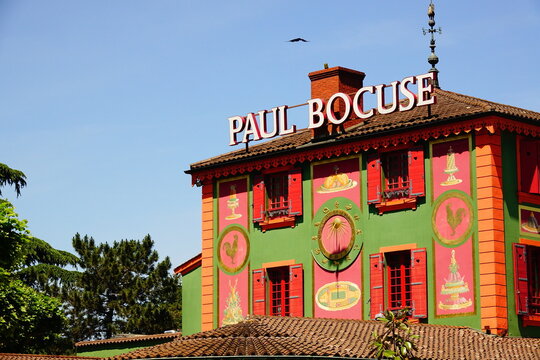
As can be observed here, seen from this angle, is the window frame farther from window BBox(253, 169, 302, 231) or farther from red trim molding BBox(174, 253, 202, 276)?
red trim molding BBox(174, 253, 202, 276)

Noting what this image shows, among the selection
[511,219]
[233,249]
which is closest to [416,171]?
[511,219]

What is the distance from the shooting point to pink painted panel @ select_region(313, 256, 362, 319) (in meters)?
47.2

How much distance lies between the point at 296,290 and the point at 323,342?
7.97 m

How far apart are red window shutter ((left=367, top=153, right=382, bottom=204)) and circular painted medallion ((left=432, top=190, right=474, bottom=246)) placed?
2492 mm

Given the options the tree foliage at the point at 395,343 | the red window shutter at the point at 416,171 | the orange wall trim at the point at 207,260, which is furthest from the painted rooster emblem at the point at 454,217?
the orange wall trim at the point at 207,260

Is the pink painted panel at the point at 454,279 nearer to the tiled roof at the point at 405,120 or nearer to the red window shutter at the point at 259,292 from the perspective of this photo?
the tiled roof at the point at 405,120

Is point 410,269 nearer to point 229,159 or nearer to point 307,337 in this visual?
point 307,337

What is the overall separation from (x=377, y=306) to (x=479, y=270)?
4335mm

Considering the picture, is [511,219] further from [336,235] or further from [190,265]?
[190,265]

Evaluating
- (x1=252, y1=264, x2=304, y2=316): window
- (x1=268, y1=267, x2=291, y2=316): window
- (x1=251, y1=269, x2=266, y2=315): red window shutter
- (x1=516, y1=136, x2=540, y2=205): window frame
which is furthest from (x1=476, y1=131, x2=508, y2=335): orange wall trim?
(x1=251, y1=269, x2=266, y2=315): red window shutter

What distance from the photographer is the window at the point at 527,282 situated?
44062 mm

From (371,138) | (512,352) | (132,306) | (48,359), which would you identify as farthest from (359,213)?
(132,306)

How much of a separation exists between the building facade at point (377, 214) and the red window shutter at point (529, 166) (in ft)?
0.21

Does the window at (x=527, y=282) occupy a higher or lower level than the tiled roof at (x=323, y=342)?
higher
